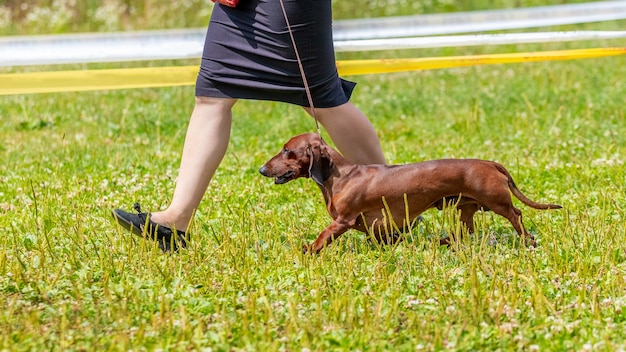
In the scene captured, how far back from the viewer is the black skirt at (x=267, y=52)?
4316mm

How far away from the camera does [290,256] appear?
4.18 m

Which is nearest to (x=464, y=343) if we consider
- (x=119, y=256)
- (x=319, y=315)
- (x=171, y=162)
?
(x=319, y=315)

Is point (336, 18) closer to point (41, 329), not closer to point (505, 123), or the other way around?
point (505, 123)

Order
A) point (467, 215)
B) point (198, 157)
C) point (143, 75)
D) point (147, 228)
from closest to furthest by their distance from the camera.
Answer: point (147, 228) < point (198, 157) < point (467, 215) < point (143, 75)

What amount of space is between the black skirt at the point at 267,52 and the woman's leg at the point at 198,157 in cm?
7

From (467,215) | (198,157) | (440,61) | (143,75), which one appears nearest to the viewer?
(198,157)

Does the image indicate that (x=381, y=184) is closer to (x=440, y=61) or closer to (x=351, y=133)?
(x=351, y=133)

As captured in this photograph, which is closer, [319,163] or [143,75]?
[319,163]

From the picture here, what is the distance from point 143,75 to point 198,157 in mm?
2272

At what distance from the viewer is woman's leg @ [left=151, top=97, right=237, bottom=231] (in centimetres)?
446

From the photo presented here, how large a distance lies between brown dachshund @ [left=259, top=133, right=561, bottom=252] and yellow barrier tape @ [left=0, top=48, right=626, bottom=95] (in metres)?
2.27

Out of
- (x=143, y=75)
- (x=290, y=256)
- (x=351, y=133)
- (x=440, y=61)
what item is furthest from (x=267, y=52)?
(x=440, y=61)

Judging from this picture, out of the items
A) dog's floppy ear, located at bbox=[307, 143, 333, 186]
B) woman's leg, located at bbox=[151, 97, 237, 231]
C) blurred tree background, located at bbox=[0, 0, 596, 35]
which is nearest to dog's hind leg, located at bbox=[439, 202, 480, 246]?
dog's floppy ear, located at bbox=[307, 143, 333, 186]

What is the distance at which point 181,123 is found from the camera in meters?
7.50
